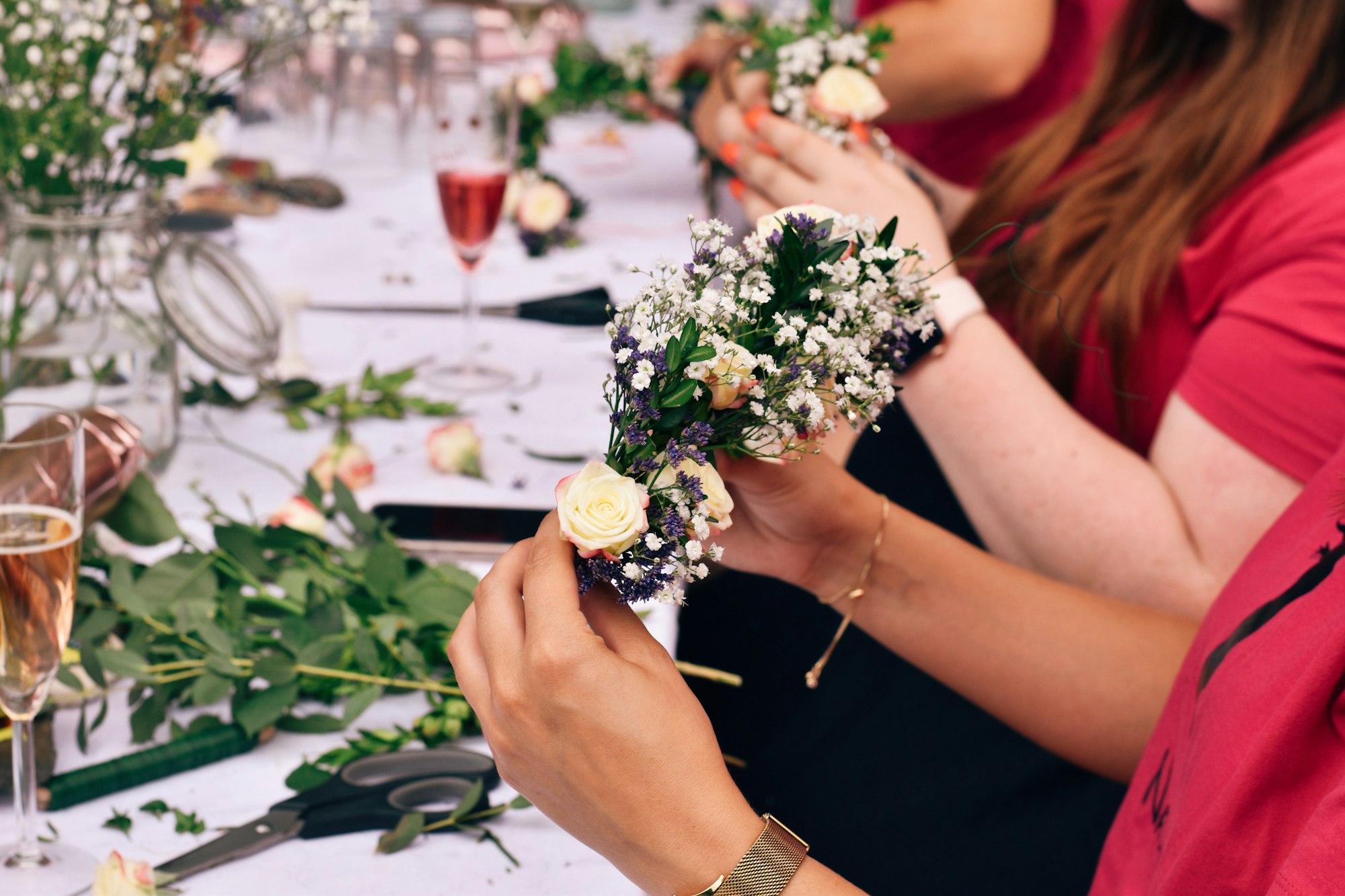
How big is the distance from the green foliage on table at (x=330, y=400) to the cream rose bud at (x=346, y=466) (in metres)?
0.13

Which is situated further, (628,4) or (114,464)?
(628,4)

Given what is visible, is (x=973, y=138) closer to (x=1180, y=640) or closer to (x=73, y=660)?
(x=1180, y=640)

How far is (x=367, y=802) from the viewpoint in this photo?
31.6 inches

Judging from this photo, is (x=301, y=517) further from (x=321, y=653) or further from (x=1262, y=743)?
(x=1262, y=743)

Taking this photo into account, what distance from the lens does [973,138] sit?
2244mm

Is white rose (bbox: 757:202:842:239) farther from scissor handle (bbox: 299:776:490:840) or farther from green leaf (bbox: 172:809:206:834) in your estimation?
green leaf (bbox: 172:809:206:834)

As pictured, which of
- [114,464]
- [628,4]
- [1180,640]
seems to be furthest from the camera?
[628,4]

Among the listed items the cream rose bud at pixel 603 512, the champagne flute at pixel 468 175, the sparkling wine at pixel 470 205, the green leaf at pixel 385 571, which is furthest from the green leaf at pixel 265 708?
the sparkling wine at pixel 470 205

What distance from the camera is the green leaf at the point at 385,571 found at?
3.20 feet

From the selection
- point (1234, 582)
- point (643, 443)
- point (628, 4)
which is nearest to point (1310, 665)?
point (1234, 582)

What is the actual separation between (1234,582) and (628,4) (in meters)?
3.89

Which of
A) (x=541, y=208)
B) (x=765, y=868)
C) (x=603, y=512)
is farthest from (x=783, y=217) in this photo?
(x=541, y=208)

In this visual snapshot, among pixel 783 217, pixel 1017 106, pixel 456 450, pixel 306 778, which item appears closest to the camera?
pixel 783 217

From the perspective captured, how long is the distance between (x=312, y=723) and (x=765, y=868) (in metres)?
0.39
